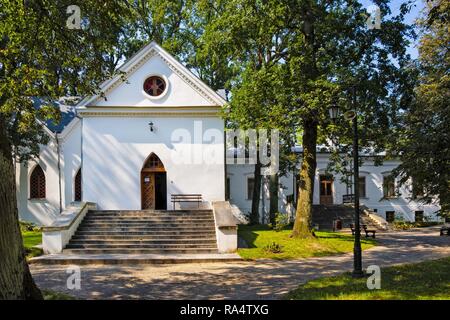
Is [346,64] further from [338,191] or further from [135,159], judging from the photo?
[338,191]

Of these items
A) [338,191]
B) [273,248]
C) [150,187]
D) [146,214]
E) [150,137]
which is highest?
[150,137]

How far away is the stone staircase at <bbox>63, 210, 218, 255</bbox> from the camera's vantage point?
1698 centimetres

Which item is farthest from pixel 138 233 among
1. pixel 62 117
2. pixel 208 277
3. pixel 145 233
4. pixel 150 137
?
pixel 62 117

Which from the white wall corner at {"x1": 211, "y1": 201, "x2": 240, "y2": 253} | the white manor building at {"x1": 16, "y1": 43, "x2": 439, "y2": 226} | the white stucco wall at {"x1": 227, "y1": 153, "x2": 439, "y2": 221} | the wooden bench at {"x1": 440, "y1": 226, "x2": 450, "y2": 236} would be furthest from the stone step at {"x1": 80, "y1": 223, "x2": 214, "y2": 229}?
the white stucco wall at {"x1": 227, "y1": 153, "x2": 439, "y2": 221}

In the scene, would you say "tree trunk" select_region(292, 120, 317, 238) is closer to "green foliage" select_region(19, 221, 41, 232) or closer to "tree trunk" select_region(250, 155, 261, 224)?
"tree trunk" select_region(250, 155, 261, 224)

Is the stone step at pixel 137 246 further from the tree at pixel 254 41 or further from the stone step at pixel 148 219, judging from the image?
the tree at pixel 254 41

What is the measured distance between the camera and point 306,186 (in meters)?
19.6

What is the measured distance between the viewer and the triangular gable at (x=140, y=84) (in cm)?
2189

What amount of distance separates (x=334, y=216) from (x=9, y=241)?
26.9 m

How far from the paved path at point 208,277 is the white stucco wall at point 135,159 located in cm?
733

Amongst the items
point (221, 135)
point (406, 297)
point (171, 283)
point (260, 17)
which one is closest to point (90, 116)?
point (221, 135)

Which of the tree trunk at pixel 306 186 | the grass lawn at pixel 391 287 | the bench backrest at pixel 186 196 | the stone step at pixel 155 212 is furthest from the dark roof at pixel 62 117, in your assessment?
the grass lawn at pixel 391 287
